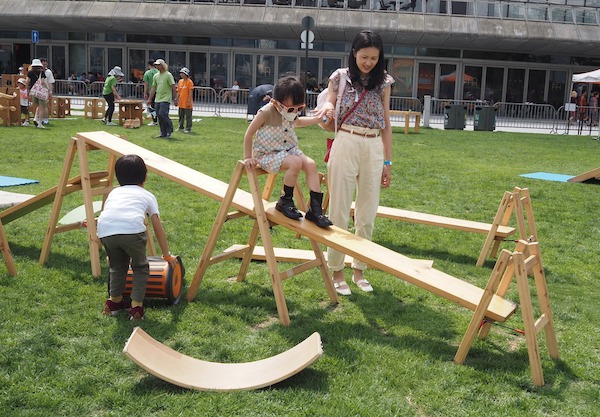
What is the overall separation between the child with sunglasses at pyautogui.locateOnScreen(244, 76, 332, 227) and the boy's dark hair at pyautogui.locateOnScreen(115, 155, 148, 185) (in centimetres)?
77

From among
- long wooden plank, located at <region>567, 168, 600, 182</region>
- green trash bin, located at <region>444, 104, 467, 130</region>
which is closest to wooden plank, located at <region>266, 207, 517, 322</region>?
long wooden plank, located at <region>567, 168, 600, 182</region>

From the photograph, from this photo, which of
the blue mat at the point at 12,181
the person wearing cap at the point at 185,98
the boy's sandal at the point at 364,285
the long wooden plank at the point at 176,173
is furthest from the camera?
the person wearing cap at the point at 185,98

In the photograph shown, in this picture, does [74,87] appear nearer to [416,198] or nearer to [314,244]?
[416,198]

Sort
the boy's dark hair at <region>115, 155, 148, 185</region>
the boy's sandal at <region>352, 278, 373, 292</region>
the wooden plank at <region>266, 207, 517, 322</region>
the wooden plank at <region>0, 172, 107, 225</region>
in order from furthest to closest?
the wooden plank at <region>0, 172, 107, 225</region> → the boy's sandal at <region>352, 278, 373, 292</region> → the boy's dark hair at <region>115, 155, 148, 185</region> → the wooden plank at <region>266, 207, 517, 322</region>

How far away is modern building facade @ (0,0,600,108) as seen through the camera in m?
31.8

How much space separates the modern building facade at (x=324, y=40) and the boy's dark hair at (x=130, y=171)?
2770 cm

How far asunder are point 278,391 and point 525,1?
32.8m

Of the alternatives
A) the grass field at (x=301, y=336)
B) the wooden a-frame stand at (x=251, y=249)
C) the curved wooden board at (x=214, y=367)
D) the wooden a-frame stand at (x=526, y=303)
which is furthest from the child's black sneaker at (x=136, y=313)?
the wooden a-frame stand at (x=526, y=303)

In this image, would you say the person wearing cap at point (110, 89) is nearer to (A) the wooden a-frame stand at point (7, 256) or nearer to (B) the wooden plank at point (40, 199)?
(B) the wooden plank at point (40, 199)

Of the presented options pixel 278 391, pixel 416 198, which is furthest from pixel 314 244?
pixel 416 198

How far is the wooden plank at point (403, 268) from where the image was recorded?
4.26 meters

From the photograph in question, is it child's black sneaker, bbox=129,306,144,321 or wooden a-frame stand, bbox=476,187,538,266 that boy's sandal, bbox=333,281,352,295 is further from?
wooden a-frame stand, bbox=476,187,538,266

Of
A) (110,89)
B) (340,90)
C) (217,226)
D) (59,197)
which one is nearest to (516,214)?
(340,90)

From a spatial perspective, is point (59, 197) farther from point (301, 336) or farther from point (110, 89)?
point (110, 89)
